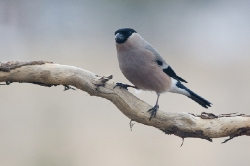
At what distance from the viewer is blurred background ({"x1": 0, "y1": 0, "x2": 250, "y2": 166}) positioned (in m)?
2.82

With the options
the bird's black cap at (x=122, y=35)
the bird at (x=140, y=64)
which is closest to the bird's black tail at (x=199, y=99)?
the bird at (x=140, y=64)

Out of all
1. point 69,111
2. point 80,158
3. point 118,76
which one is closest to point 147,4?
point 118,76

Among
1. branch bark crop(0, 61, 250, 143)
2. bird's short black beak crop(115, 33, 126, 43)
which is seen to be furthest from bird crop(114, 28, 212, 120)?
branch bark crop(0, 61, 250, 143)

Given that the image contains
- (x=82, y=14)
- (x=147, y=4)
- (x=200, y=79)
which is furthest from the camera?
(x=147, y=4)

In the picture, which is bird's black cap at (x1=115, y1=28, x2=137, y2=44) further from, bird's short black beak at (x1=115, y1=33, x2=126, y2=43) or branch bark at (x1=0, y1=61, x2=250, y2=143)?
branch bark at (x1=0, y1=61, x2=250, y2=143)

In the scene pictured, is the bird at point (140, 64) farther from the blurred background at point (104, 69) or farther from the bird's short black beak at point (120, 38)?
the blurred background at point (104, 69)

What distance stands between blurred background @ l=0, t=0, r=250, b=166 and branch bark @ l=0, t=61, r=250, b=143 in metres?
1.42

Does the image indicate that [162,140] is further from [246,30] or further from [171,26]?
[246,30]

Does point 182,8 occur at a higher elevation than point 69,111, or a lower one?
higher

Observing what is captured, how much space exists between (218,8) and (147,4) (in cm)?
71

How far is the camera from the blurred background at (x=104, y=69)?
282cm

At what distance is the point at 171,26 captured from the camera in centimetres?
405

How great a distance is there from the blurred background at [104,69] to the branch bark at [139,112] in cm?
142

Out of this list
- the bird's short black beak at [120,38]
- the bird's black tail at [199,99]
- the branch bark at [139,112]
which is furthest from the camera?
the bird's black tail at [199,99]
